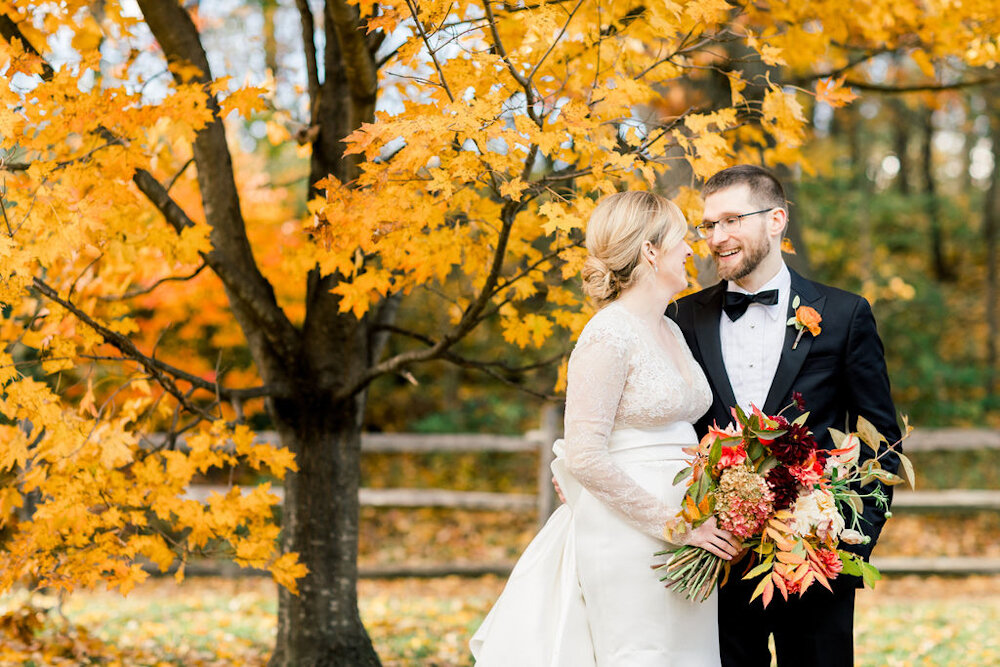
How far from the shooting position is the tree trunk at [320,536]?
165 inches

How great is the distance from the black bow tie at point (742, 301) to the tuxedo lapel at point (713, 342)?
0.05m

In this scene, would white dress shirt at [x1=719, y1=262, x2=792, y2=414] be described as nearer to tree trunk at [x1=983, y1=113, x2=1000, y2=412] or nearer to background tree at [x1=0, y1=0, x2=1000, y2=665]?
background tree at [x1=0, y1=0, x2=1000, y2=665]

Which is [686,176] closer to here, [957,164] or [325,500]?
[325,500]

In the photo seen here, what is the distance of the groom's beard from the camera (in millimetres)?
3004

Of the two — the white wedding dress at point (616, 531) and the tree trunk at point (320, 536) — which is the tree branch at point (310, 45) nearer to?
the tree trunk at point (320, 536)

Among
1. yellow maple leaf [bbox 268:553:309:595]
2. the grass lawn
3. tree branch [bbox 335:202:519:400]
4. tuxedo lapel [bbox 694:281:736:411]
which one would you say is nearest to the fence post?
the grass lawn

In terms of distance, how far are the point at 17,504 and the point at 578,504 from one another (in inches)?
95.9

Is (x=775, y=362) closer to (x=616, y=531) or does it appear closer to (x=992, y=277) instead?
(x=616, y=531)

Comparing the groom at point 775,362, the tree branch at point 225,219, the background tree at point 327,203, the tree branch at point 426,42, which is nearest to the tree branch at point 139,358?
the background tree at point 327,203

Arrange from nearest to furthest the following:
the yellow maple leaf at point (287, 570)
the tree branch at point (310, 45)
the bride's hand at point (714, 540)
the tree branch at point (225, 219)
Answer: the bride's hand at point (714, 540) → the yellow maple leaf at point (287, 570) → the tree branch at point (225, 219) → the tree branch at point (310, 45)

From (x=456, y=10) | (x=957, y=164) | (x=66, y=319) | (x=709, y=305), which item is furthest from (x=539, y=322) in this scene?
(x=957, y=164)

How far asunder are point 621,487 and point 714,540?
301 mm

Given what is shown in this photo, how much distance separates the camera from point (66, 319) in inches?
145

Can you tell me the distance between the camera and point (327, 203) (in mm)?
3014
